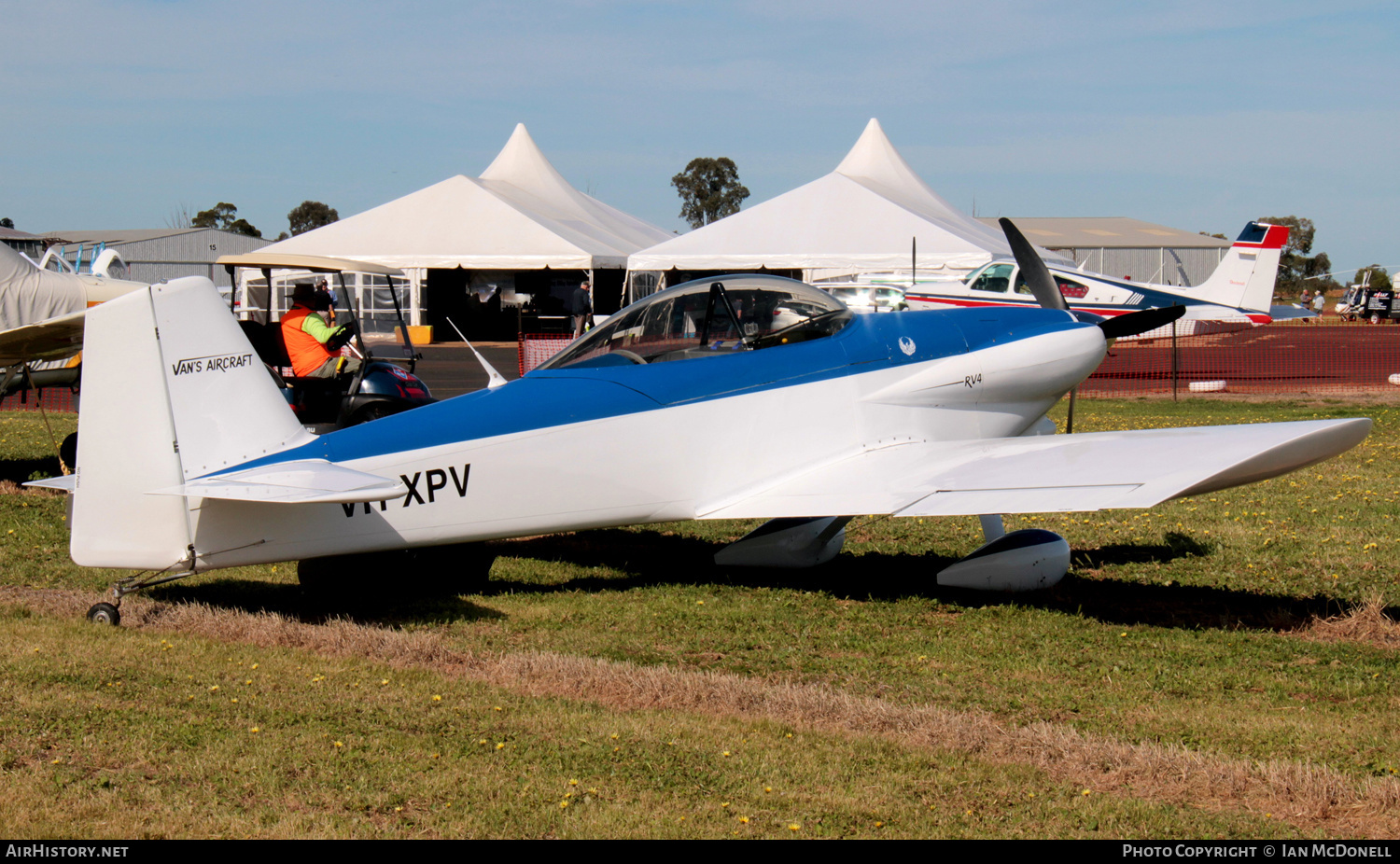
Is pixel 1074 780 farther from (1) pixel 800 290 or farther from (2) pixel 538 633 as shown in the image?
(1) pixel 800 290

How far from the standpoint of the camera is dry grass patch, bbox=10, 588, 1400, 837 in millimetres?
3643

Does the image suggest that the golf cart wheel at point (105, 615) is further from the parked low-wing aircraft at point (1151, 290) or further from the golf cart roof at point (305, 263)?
the parked low-wing aircraft at point (1151, 290)

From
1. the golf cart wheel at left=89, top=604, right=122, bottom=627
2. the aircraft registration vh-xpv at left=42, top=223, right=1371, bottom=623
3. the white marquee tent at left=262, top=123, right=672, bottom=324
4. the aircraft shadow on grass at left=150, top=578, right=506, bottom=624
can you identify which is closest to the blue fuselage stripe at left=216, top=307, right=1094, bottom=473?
the aircraft registration vh-xpv at left=42, top=223, right=1371, bottom=623

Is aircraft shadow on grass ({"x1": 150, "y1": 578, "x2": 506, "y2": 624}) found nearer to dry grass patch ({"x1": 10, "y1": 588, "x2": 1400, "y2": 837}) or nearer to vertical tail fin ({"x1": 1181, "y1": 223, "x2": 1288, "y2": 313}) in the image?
dry grass patch ({"x1": 10, "y1": 588, "x2": 1400, "y2": 837})

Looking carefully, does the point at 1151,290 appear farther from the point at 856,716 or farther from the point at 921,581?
the point at 856,716

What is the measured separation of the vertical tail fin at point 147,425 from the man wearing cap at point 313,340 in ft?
11.2

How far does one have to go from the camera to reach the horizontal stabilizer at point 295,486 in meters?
4.96

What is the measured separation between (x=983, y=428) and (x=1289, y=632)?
218 centimetres

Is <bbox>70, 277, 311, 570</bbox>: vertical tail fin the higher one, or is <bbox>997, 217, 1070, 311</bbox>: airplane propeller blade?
<bbox>997, 217, 1070, 311</bbox>: airplane propeller blade

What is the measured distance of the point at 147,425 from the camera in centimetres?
523

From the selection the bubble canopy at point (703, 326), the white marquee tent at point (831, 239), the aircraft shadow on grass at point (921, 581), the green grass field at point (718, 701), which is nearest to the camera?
the green grass field at point (718, 701)

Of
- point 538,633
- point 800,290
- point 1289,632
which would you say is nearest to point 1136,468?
point 1289,632

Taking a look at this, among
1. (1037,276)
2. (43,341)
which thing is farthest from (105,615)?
(1037,276)

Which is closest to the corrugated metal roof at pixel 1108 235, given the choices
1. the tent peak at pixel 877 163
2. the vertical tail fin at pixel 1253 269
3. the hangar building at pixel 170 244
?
the tent peak at pixel 877 163
